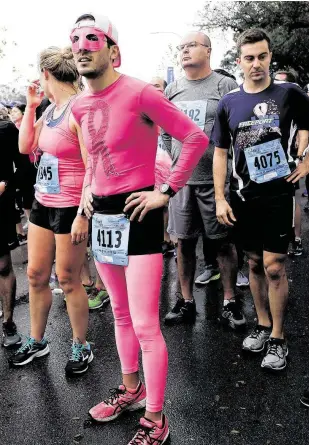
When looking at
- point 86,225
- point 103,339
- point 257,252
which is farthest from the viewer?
point 103,339

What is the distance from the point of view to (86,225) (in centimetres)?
293

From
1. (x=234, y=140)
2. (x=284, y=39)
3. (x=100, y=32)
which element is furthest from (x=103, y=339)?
(x=284, y=39)

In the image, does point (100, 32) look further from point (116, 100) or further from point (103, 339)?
point (103, 339)

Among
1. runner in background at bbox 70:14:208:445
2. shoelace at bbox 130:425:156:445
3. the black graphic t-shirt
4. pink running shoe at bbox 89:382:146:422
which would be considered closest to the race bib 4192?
the black graphic t-shirt

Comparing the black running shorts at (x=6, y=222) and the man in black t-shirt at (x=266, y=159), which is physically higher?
the man in black t-shirt at (x=266, y=159)

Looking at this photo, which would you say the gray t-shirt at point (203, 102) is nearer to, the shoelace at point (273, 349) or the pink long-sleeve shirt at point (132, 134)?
the shoelace at point (273, 349)

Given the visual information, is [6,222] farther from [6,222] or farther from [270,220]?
[270,220]

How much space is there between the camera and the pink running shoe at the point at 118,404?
282cm

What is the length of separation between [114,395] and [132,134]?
5.23 feet

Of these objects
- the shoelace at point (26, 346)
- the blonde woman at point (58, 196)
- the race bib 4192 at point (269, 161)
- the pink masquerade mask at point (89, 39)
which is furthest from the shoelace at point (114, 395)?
the pink masquerade mask at point (89, 39)

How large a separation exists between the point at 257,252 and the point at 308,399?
41.6 inches

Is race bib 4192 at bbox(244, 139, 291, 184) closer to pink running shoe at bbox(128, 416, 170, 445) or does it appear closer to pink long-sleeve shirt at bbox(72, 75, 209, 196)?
pink long-sleeve shirt at bbox(72, 75, 209, 196)

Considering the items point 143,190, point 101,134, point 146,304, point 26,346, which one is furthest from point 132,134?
point 26,346

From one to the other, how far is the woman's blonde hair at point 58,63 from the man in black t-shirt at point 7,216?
81cm
